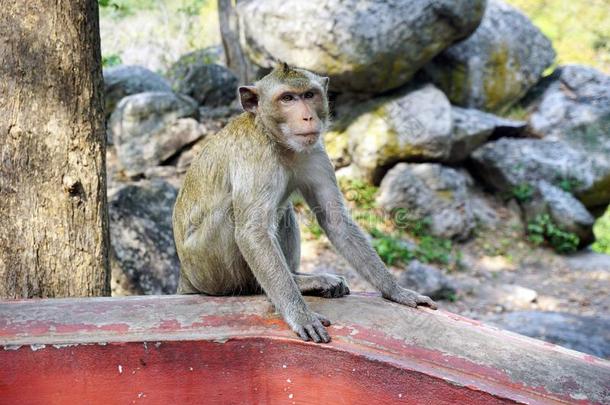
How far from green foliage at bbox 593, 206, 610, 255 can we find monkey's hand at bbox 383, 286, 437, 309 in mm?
10843

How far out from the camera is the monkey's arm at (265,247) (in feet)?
10.4

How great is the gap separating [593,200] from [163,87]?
8231mm

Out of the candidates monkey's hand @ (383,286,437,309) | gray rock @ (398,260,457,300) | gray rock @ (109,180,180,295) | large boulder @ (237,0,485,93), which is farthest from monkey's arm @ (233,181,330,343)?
large boulder @ (237,0,485,93)

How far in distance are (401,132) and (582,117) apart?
370 cm

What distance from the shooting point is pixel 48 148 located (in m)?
3.59

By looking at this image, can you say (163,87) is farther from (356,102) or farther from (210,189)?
(210,189)

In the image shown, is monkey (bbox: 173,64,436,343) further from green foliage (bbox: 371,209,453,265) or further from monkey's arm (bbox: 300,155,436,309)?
green foliage (bbox: 371,209,453,265)

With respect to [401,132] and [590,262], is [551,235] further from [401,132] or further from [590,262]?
[401,132]

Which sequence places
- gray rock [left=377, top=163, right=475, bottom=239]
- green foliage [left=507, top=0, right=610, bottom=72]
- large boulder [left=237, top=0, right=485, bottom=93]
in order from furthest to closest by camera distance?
green foliage [left=507, top=0, right=610, bottom=72] < gray rock [left=377, top=163, right=475, bottom=239] < large boulder [left=237, top=0, right=485, bottom=93]

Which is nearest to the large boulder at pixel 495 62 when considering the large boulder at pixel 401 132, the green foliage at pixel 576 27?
the large boulder at pixel 401 132

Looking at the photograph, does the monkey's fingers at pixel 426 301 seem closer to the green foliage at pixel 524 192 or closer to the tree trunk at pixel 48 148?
the tree trunk at pixel 48 148

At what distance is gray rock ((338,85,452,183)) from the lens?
10.2 metres

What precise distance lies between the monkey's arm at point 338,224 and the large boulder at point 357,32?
Answer: 6212 millimetres

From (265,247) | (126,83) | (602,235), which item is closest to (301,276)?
(265,247)
